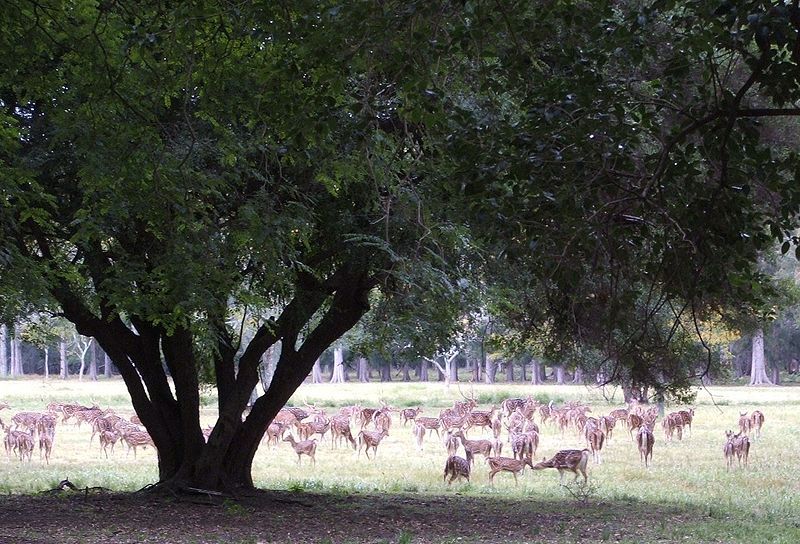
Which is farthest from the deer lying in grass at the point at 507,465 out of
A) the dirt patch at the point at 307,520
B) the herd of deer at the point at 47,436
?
the herd of deer at the point at 47,436

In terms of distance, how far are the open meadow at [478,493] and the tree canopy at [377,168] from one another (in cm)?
179

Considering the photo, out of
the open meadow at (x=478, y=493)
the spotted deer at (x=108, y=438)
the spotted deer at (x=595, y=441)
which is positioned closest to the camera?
the open meadow at (x=478, y=493)

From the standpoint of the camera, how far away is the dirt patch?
9.95 m

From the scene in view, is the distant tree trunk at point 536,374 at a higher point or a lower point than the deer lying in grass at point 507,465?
lower

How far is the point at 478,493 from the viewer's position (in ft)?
52.3

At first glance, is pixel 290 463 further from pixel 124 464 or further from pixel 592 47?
pixel 592 47

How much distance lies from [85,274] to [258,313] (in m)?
2.02

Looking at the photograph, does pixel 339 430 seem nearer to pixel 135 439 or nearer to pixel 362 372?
pixel 135 439

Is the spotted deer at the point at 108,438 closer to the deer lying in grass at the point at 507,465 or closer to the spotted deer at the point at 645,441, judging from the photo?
the deer lying in grass at the point at 507,465

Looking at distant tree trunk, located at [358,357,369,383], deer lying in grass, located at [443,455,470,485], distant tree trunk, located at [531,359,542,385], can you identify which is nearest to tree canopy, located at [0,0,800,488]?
deer lying in grass, located at [443,455,470,485]

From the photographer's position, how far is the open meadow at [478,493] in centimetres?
1062

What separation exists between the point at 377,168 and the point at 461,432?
16.0 metres

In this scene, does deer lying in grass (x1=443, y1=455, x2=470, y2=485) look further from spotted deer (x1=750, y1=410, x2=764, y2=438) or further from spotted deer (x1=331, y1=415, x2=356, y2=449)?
spotted deer (x1=750, y1=410, x2=764, y2=438)

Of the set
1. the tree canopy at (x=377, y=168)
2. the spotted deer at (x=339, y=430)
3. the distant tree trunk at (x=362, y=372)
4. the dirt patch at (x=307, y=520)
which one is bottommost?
the distant tree trunk at (x=362, y=372)
